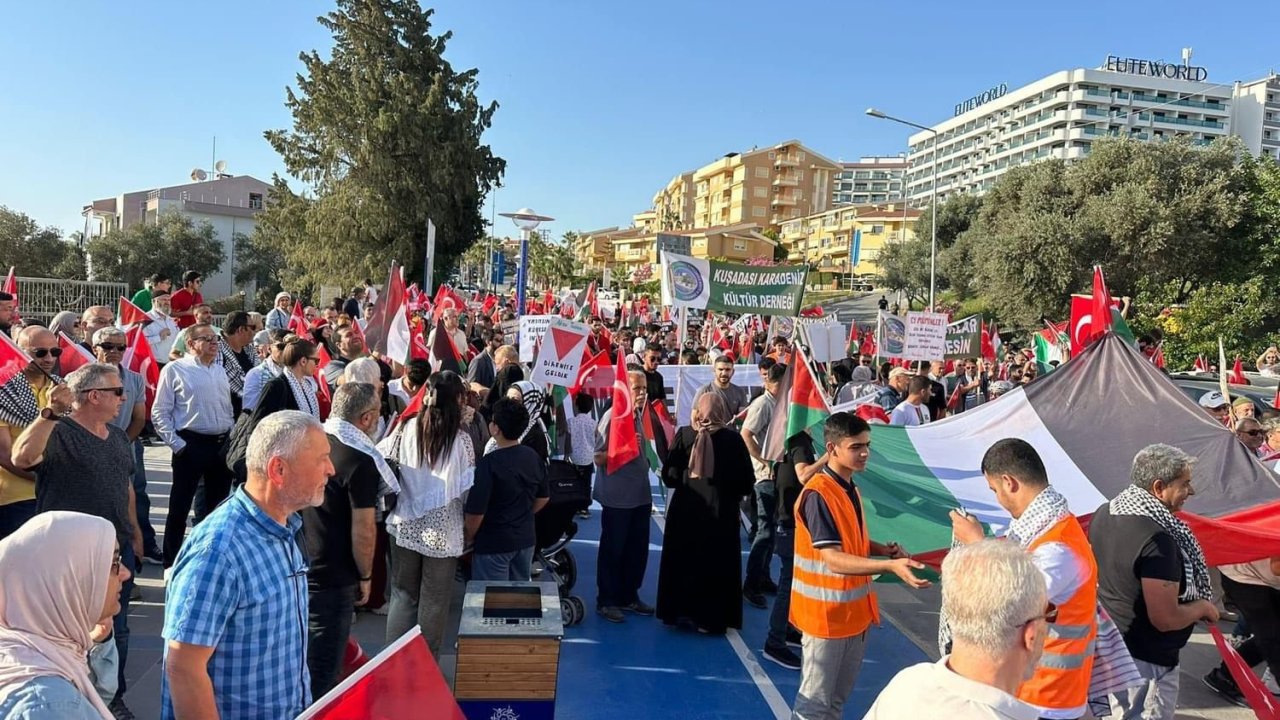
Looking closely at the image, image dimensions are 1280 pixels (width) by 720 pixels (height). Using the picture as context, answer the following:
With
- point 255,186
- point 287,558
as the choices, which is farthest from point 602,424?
point 255,186

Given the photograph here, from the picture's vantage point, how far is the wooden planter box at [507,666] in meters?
4.17

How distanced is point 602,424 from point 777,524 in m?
1.60

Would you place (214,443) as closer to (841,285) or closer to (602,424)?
(602,424)

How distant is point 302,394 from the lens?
636cm

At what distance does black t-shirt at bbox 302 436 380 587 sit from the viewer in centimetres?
407

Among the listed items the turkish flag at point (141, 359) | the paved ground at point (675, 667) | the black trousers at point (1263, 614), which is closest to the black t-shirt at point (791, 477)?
the paved ground at point (675, 667)

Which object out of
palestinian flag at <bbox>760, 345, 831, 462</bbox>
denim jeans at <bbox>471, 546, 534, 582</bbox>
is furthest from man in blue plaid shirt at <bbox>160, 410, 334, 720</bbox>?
palestinian flag at <bbox>760, 345, 831, 462</bbox>

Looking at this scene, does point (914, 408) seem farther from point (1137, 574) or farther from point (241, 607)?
point (241, 607)

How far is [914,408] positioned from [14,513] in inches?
281

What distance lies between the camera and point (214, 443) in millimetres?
A: 6820

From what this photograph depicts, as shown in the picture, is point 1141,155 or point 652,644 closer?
point 652,644

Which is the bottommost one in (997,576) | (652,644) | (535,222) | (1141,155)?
(652,644)

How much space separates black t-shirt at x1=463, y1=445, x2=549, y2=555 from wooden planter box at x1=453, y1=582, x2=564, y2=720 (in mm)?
957

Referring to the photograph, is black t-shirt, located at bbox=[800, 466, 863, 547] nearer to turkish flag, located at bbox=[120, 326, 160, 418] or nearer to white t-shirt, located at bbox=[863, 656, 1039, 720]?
white t-shirt, located at bbox=[863, 656, 1039, 720]
